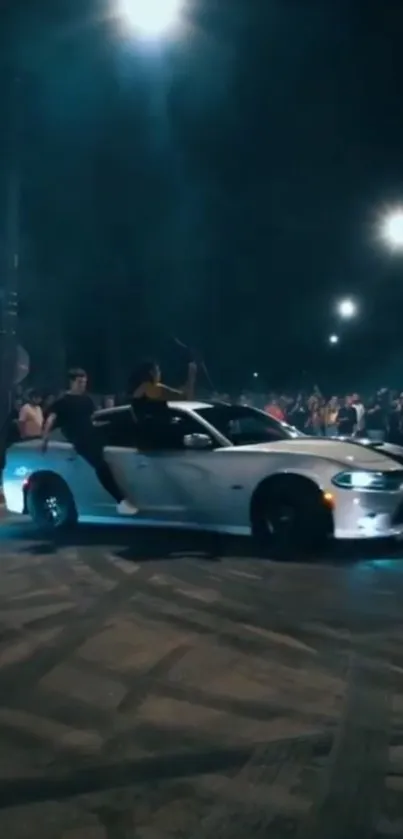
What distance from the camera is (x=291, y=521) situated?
450 inches

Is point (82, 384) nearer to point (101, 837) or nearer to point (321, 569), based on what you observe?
point (321, 569)

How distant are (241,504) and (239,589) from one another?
1920 millimetres

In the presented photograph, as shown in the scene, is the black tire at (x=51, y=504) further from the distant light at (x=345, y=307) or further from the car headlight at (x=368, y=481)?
the distant light at (x=345, y=307)

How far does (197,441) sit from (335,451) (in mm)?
1362

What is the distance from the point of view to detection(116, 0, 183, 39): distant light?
13.8 m

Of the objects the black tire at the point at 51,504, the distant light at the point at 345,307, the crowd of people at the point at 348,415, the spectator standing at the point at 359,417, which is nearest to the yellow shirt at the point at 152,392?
the black tire at the point at 51,504

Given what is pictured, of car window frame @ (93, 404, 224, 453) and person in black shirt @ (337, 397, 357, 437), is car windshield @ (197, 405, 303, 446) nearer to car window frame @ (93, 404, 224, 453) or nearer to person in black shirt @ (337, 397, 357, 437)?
car window frame @ (93, 404, 224, 453)

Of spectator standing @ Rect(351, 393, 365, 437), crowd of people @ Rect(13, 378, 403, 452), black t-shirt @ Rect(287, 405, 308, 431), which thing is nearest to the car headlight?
crowd of people @ Rect(13, 378, 403, 452)

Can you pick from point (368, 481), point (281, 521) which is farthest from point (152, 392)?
point (368, 481)

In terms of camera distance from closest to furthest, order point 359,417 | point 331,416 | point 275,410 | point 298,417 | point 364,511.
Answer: point 364,511 → point 275,410 → point 359,417 → point 298,417 → point 331,416

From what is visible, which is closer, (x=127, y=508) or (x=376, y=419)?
(x=127, y=508)

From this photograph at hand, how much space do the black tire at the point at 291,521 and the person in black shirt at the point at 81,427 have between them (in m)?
1.73

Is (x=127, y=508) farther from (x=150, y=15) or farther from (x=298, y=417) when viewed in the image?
(x=298, y=417)

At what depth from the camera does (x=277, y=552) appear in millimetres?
11602
